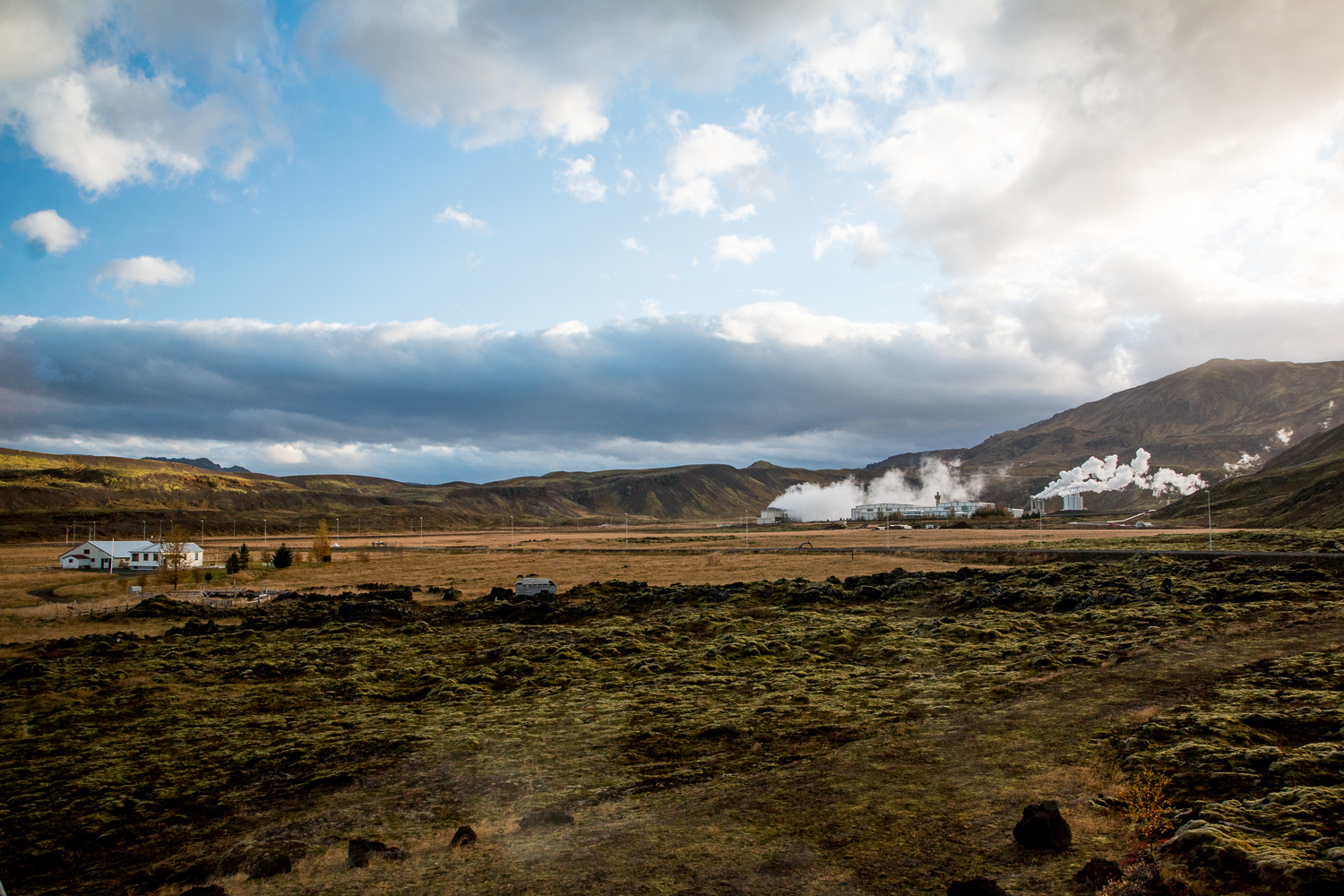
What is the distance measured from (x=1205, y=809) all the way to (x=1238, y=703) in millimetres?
8254

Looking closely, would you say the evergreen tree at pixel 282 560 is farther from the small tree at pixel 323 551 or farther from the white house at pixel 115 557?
the white house at pixel 115 557

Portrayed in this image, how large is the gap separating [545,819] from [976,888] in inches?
324

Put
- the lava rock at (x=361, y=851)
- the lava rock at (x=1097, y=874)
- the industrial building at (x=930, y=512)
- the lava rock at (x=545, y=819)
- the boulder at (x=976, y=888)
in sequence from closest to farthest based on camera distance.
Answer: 1. the boulder at (x=976, y=888)
2. the lava rock at (x=1097, y=874)
3. the lava rock at (x=361, y=851)
4. the lava rock at (x=545, y=819)
5. the industrial building at (x=930, y=512)

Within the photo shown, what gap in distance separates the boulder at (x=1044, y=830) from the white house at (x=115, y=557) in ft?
284

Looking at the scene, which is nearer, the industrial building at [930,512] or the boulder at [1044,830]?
the boulder at [1044,830]

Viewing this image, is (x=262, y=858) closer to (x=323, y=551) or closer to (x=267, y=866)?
(x=267, y=866)

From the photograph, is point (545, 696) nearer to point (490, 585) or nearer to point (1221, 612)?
point (1221, 612)

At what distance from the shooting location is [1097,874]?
9.45 meters

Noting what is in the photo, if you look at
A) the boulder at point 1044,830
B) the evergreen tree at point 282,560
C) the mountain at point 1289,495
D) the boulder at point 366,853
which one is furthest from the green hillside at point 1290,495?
the evergreen tree at point 282,560

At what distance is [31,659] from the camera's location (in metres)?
32.6

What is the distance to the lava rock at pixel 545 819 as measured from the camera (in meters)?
13.6

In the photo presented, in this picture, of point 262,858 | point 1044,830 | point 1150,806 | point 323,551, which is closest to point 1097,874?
point 1044,830

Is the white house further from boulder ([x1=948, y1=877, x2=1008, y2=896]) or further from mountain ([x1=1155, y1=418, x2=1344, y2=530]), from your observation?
mountain ([x1=1155, y1=418, x2=1344, y2=530])

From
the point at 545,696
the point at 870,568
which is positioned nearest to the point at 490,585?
the point at 870,568
